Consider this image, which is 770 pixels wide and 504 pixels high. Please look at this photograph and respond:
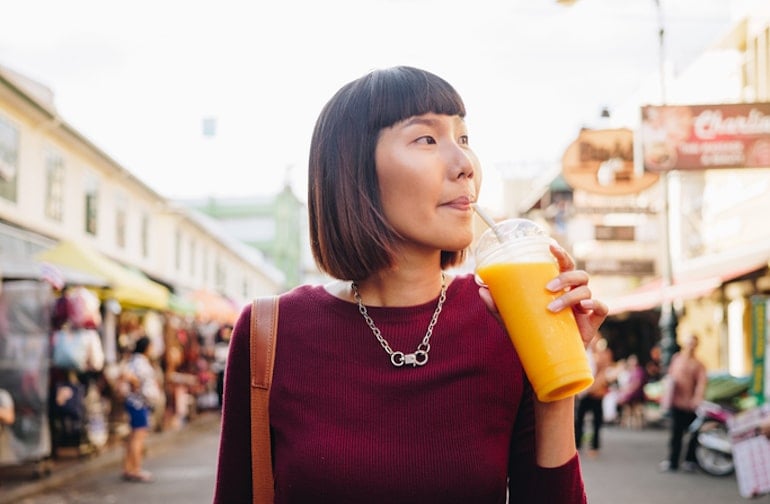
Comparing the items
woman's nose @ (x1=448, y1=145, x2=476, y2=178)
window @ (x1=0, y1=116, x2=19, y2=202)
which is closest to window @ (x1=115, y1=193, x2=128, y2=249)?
window @ (x1=0, y1=116, x2=19, y2=202)

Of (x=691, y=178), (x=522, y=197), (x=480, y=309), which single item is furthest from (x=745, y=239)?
(x=522, y=197)

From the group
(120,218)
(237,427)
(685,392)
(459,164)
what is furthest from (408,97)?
(120,218)

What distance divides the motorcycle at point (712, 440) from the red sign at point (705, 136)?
3234mm

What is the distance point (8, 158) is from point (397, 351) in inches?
547

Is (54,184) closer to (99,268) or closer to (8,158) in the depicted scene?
(8,158)

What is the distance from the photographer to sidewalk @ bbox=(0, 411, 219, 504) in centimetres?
946

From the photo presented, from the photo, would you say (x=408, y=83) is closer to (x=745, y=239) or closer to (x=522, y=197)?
(x=745, y=239)

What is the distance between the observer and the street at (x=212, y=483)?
9273mm

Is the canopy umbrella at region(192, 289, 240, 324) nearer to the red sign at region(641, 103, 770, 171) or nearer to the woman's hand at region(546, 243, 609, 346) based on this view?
the red sign at region(641, 103, 770, 171)

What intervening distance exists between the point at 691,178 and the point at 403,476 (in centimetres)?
2254

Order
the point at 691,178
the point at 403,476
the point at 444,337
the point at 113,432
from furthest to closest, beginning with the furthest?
the point at 691,178 → the point at 113,432 → the point at 444,337 → the point at 403,476

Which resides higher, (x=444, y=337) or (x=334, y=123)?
(x=334, y=123)

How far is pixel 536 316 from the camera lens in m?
1.60

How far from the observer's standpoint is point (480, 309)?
6.27 feet
